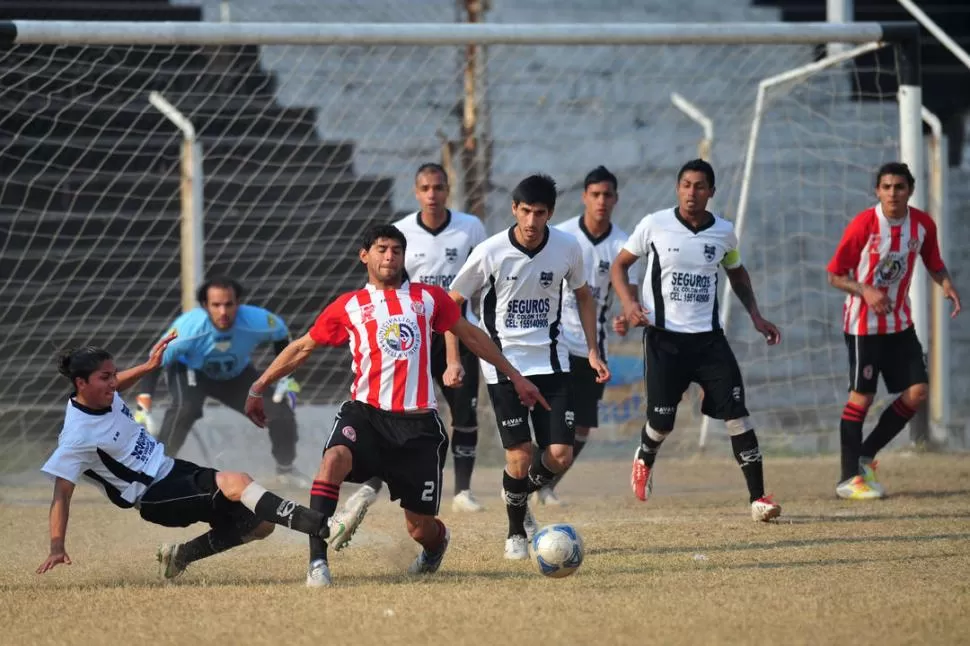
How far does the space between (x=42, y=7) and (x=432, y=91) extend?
3.76m

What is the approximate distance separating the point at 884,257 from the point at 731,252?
1455mm

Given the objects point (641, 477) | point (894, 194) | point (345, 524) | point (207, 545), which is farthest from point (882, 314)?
point (207, 545)

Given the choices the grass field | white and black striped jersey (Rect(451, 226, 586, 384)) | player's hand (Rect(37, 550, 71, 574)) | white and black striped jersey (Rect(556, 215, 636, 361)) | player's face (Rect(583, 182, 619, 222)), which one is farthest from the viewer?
white and black striped jersey (Rect(556, 215, 636, 361))

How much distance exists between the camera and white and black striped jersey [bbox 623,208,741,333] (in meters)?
7.84

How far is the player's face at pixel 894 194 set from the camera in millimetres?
8750

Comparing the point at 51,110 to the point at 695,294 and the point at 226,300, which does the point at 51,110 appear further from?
the point at 695,294

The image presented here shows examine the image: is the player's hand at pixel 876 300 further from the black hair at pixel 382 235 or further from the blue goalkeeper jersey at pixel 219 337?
the blue goalkeeper jersey at pixel 219 337

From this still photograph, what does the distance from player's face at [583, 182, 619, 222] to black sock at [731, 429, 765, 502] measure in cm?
189

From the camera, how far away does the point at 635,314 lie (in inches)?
295

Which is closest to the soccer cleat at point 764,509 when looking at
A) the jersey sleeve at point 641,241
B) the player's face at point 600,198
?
the jersey sleeve at point 641,241

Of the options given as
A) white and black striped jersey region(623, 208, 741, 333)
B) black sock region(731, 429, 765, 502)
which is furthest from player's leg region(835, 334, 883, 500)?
white and black striped jersey region(623, 208, 741, 333)

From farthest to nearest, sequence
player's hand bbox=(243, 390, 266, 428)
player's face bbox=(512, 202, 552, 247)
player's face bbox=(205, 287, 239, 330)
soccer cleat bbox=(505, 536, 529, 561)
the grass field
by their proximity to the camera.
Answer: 1. player's face bbox=(205, 287, 239, 330)
2. player's face bbox=(512, 202, 552, 247)
3. soccer cleat bbox=(505, 536, 529, 561)
4. player's hand bbox=(243, 390, 266, 428)
5. the grass field

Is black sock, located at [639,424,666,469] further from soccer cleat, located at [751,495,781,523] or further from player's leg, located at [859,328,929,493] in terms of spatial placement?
player's leg, located at [859,328,929,493]

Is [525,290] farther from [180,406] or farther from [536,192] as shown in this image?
[180,406]
